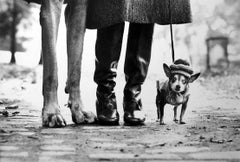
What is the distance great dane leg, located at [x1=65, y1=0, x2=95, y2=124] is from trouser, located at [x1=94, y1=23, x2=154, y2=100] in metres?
0.11

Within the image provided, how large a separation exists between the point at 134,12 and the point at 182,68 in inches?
16.3

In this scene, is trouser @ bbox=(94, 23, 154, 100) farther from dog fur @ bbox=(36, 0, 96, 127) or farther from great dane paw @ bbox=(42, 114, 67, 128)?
great dane paw @ bbox=(42, 114, 67, 128)

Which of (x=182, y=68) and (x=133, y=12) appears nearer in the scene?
(x=182, y=68)

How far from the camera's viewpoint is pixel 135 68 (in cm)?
258

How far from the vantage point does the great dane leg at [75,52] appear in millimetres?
2488

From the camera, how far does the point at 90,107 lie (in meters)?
2.89

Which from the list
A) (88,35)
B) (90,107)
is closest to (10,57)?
(88,35)

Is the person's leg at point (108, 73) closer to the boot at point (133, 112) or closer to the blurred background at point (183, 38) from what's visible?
the boot at point (133, 112)

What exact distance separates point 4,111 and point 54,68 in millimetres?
721

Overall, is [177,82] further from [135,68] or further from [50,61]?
[50,61]

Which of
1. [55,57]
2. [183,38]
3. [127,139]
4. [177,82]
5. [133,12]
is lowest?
[127,139]

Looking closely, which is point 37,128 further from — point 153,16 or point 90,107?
point 153,16

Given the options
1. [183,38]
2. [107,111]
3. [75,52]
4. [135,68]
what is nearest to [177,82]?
[135,68]

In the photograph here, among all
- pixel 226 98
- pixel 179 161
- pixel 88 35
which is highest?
pixel 88 35
